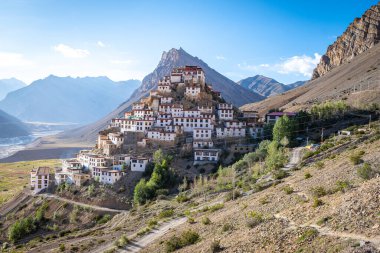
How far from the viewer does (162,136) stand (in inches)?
3201

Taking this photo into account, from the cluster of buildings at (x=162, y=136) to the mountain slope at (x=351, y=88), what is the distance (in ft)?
90.2

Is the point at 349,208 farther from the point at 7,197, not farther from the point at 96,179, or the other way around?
the point at 7,197

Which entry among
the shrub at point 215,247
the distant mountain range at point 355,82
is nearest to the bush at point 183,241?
the shrub at point 215,247

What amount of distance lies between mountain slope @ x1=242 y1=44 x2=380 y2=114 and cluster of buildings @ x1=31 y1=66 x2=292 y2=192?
1082 inches

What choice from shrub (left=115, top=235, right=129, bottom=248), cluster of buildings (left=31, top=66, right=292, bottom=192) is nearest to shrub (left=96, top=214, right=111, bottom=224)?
cluster of buildings (left=31, top=66, right=292, bottom=192)

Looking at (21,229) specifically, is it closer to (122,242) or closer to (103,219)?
(103,219)

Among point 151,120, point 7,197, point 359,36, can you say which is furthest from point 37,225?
point 359,36

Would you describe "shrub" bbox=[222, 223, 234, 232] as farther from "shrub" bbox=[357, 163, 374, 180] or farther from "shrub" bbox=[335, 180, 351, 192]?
"shrub" bbox=[357, 163, 374, 180]

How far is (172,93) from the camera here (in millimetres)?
95312

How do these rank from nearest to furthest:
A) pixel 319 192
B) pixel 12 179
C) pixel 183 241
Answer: pixel 319 192
pixel 183 241
pixel 12 179

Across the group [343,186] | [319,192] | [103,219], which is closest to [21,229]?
[103,219]

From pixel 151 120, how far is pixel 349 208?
6668cm

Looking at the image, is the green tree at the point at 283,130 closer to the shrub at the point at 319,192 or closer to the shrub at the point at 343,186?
the shrub at the point at 343,186

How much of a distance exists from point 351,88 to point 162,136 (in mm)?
72286
